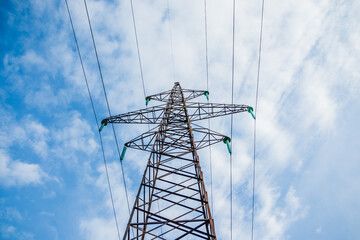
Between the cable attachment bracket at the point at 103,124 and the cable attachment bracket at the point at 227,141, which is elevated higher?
the cable attachment bracket at the point at 103,124

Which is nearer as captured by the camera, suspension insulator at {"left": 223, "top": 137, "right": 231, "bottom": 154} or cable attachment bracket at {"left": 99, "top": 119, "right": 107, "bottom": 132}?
suspension insulator at {"left": 223, "top": 137, "right": 231, "bottom": 154}

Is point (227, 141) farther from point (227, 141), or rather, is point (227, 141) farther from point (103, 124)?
point (103, 124)

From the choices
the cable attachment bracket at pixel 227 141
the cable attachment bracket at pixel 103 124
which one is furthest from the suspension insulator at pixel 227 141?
the cable attachment bracket at pixel 103 124

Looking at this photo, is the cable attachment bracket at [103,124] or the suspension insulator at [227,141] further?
the cable attachment bracket at [103,124]

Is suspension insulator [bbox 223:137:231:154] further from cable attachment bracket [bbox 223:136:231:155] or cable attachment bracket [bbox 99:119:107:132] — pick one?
cable attachment bracket [bbox 99:119:107:132]

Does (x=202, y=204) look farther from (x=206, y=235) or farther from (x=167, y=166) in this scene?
(x=167, y=166)

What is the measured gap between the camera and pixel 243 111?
32.0ft

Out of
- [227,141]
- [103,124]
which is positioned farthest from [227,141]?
[103,124]

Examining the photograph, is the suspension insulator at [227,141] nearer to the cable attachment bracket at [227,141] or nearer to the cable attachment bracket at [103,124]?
the cable attachment bracket at [227,141]

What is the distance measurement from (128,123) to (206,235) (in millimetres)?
6482

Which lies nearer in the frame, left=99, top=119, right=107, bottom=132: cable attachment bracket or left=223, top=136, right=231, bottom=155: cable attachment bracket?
left=223, top=136, right=231, bottom=155: cable attachment bracket

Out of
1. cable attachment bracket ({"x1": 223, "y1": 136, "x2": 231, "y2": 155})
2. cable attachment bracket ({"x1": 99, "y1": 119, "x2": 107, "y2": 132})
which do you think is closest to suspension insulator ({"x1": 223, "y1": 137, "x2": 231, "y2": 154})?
cable attachment bracket ({"x1": 223, "y1": 136, "x2": 231, "y2": 155})

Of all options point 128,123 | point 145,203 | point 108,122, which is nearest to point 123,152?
point 128,123

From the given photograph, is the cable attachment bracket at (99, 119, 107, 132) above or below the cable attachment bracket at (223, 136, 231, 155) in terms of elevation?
above
